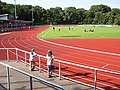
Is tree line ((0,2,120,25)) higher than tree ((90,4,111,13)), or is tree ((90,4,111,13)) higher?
tree ((90,4,111,13))

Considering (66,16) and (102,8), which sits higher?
(102,8)

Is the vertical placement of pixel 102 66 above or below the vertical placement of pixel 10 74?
below

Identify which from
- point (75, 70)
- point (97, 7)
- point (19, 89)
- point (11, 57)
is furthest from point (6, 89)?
point (97, 7)

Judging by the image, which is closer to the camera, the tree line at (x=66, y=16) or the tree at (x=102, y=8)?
the tree line at (x=66, y=16)

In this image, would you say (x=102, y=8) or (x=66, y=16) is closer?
(x=66, y=16)

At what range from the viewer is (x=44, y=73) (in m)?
11.7

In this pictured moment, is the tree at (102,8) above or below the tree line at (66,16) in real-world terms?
above

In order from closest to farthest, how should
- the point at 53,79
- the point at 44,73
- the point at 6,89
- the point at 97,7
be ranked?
the point at 6,89, the point at 53,79, the point at 44,73, the point at 97,7

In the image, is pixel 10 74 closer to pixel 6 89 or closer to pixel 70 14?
pixel 6 89

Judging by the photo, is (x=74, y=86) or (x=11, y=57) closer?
(x=74, y=86)

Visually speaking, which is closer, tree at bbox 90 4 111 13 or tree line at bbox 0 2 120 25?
tree line at bbox 0 2 120 25

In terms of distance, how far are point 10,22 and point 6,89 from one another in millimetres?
66562

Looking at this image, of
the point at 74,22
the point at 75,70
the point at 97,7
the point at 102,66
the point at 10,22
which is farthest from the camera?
the point at 97,7

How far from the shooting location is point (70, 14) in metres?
124
